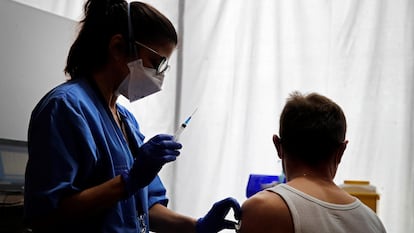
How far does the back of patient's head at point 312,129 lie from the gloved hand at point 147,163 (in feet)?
0.95

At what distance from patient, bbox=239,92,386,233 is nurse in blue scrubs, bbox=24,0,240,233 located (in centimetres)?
11

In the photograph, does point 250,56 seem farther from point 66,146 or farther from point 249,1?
point 66,146

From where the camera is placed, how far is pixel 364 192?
153 centimetres

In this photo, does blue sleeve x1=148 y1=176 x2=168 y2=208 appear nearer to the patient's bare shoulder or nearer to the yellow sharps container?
the patient's bare shoulder

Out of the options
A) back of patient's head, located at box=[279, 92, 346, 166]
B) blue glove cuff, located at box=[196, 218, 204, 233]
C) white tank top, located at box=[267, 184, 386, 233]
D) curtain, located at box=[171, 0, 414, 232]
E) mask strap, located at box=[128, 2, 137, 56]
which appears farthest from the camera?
curtain, located at box=[171, 0, 414, 232]

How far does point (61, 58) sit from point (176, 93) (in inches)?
21.0

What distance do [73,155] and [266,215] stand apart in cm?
45

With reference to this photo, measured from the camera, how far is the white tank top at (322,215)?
3.14 feet

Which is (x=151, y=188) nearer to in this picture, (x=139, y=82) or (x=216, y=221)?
(x=216, y=221)

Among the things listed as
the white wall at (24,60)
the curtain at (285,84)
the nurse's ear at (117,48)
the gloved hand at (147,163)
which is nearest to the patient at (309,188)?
the gloved hand at (147,163)

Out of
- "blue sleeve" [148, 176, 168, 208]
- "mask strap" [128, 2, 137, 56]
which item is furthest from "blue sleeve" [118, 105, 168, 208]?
"mask strap" [128, 2, 137, 56]

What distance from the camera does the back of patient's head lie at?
1.06 metres

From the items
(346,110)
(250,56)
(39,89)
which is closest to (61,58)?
(39,89)

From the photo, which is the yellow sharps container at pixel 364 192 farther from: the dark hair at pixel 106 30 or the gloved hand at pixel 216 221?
the dark hair at pixel 106 30
